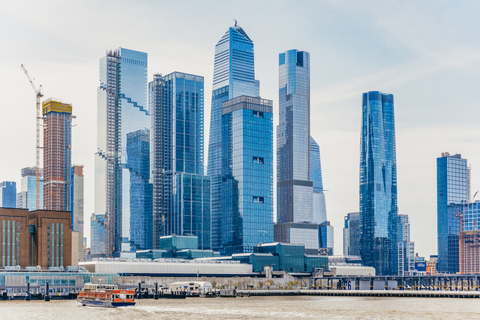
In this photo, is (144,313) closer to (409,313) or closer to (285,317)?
(285,317)

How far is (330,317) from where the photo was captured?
178 meters

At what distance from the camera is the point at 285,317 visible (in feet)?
585

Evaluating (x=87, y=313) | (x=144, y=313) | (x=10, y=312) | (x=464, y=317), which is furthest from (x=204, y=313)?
(x=464, y=317)

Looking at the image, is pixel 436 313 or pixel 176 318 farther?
pixel 436 313

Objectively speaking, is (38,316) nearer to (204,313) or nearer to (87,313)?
(87,313)

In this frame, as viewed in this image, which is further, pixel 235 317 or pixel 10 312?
pixel 10 312

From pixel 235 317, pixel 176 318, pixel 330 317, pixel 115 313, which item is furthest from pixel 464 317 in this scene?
pixel 115 313

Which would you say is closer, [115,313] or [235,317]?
[235,317]

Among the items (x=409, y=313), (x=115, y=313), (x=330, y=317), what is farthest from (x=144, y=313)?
(x=409, y=313)

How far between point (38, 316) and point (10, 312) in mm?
16246

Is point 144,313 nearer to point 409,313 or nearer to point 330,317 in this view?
point 330,317

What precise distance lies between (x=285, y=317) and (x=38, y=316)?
188 feet

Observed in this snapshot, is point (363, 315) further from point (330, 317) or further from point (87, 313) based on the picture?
point (87, 313)

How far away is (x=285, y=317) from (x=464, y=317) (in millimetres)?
41736
